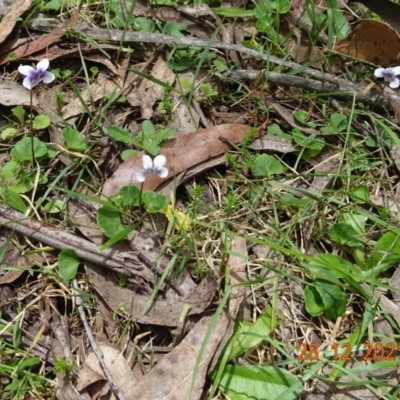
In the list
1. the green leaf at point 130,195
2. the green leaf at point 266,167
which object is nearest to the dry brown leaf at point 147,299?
the green leaf at point 130,195

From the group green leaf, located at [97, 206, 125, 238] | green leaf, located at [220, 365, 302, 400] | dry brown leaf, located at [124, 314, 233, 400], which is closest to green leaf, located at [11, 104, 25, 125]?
green leaf, located at [97, 206, 125, 238]

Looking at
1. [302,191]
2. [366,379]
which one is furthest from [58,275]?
[366,379]

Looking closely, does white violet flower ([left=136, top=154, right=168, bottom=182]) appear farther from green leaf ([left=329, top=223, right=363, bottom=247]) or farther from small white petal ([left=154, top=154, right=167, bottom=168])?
green leaf ([left=329, top=223, right=363, bottom=247])

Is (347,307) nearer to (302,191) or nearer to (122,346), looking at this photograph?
(302,191)

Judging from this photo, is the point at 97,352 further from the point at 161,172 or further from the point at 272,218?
the point at 272,218

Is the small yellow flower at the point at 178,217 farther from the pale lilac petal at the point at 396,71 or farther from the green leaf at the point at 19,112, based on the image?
the pale lilac petal at the point at 396,71
